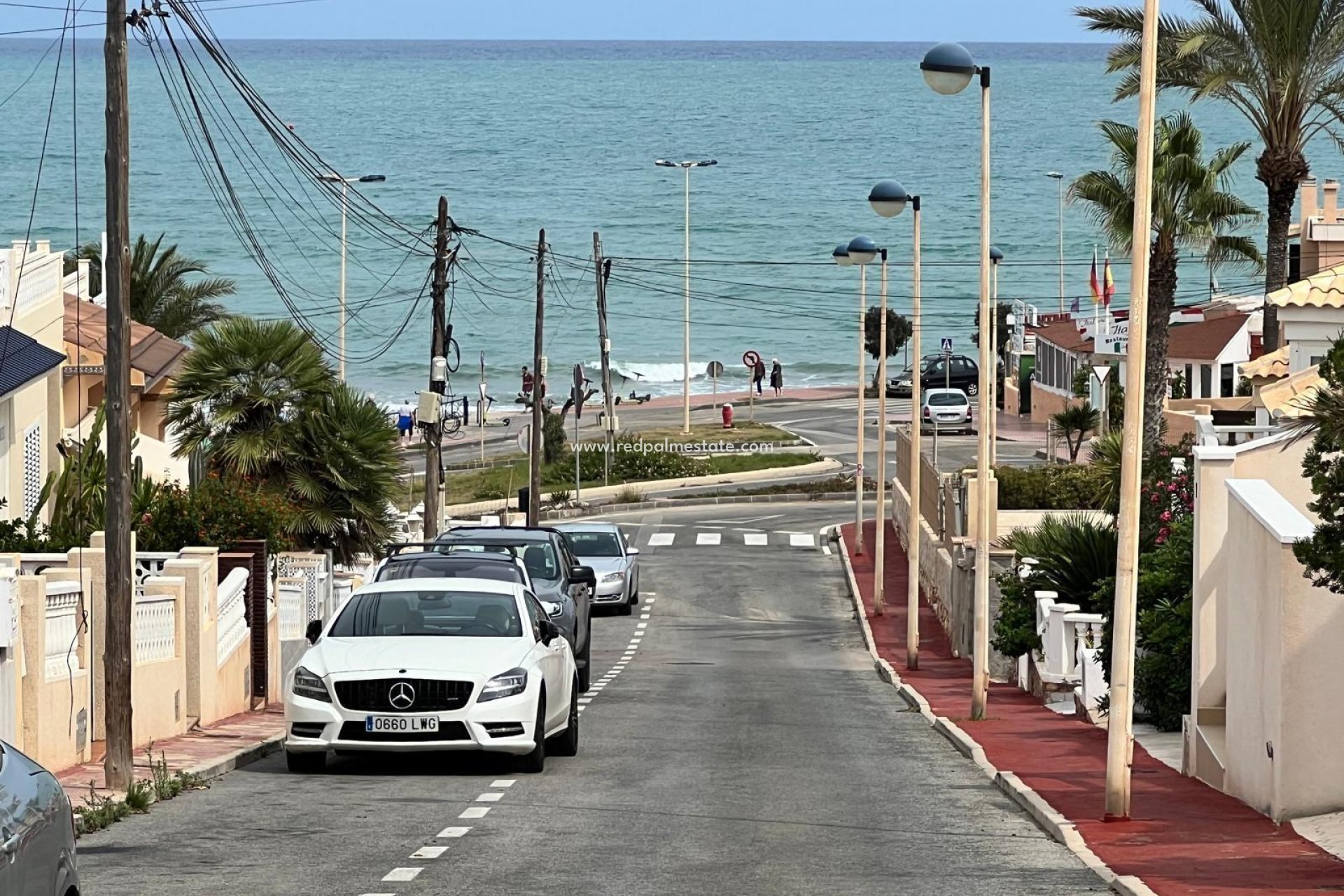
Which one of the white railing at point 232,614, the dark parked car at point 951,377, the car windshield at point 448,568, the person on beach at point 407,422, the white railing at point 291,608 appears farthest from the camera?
the dark parked car at point 951,377

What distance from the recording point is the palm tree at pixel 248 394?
31.1m

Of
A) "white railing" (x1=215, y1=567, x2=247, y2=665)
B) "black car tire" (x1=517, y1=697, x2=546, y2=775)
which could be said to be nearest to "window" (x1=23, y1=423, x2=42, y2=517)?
"white railing" (x1=215, y1=567, x2=247, y2=665)

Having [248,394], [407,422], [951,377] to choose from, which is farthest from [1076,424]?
[951,377]

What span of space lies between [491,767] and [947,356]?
71325 mm

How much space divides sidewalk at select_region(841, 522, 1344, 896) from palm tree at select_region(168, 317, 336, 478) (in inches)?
439

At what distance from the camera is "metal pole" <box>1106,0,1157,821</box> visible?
46.0 ft

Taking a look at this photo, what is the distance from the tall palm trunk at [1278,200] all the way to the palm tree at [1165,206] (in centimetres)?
319

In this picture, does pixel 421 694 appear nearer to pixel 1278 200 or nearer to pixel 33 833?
pixel 33 833

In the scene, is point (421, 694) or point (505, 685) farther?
point (505, 685)

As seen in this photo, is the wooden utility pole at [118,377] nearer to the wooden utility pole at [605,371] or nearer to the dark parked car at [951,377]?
the wooden utility pole at [605,371]

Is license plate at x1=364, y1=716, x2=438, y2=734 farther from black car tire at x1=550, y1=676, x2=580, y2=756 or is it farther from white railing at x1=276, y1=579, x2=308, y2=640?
white railing at x1=276, y1=579, x2=308, y2=640

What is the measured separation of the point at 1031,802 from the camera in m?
14.6

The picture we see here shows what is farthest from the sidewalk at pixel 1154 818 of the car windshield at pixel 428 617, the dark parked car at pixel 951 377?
the dark parked car at pixel 951 377

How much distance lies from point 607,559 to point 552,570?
1516cm
